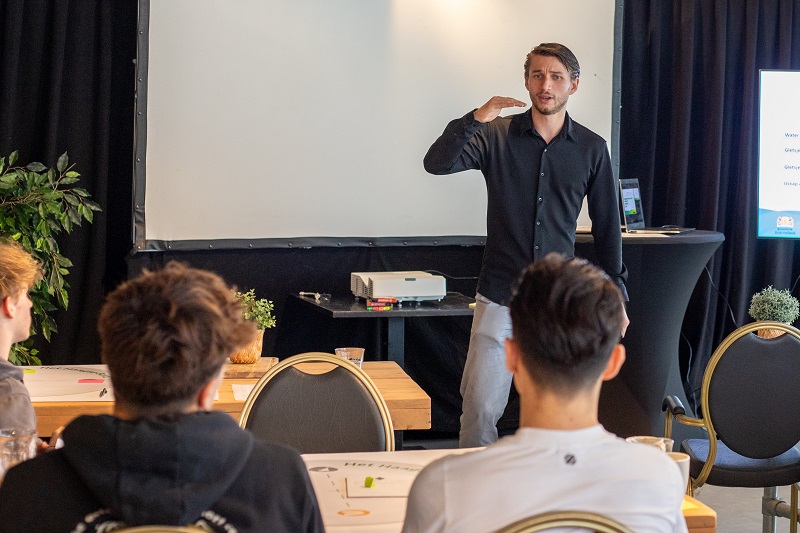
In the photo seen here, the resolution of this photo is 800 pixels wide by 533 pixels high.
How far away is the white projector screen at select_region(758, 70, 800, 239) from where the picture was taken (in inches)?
192

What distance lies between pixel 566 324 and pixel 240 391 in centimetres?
168

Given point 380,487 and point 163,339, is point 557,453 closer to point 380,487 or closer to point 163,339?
point 163,339

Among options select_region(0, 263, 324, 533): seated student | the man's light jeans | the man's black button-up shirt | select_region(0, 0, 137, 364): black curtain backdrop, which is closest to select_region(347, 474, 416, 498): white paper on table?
select_region(0, 263, 324, 533): seated student

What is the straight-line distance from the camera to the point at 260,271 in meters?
4.67

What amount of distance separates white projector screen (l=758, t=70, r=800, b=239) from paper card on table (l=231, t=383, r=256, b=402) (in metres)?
3.13

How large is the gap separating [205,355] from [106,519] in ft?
0.81

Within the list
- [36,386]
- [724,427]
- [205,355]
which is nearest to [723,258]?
[724,427]

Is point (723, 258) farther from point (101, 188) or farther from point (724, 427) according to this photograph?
point (101, 188)

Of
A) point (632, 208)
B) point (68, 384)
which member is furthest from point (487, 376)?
point (632, 208)

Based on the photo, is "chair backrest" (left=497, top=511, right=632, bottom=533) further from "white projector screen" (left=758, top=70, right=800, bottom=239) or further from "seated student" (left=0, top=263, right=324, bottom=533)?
"white projector screen" (left=758, top=70, right=800, bottom=239)

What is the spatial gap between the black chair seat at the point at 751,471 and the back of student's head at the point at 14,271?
2125 mm

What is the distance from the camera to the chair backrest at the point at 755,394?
9.93 ft

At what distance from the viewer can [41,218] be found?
154 inches

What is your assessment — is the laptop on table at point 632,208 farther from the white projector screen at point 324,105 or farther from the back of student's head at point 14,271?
the back of student's head at point 14,271
